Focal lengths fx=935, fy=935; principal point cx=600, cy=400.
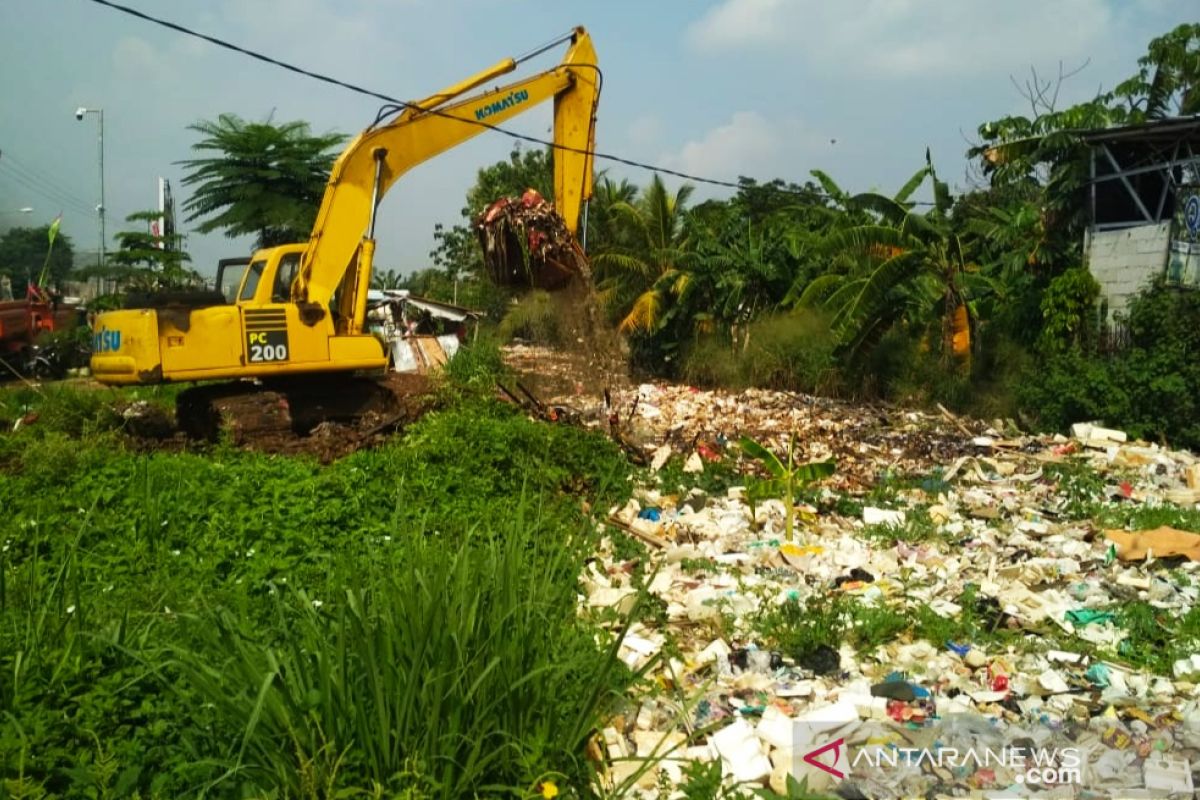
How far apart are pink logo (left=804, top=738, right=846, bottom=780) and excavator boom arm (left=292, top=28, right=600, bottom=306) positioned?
7.86 metres

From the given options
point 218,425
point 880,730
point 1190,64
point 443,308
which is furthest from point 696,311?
point 880,730

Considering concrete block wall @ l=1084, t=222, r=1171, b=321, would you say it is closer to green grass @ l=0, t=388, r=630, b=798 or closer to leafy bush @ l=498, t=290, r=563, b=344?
leafy bush @ l=498, t=290, r=563, b=344

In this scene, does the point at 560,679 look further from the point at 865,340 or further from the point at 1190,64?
the point at 1190,64

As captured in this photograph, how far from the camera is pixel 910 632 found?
517cm

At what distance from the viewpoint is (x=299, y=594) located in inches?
127

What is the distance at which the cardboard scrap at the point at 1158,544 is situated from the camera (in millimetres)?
6352

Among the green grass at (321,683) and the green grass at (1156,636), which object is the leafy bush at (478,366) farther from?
the green grass at (321,683)

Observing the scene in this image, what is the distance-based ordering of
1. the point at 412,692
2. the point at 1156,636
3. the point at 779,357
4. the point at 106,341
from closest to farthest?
the point at 412,692, the point at 1156,636, the point at 106,341, the point at 779,357

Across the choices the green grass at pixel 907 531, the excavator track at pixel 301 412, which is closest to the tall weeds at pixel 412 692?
the green grass at pixel 907 531

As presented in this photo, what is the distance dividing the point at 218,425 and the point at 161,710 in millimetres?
7895

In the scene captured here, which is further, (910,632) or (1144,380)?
(1144,380)

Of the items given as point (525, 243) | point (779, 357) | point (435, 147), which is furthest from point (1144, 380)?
point (435, 147)

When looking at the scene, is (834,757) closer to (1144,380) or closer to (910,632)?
(910,632)

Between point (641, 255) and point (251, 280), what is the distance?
1239cm
